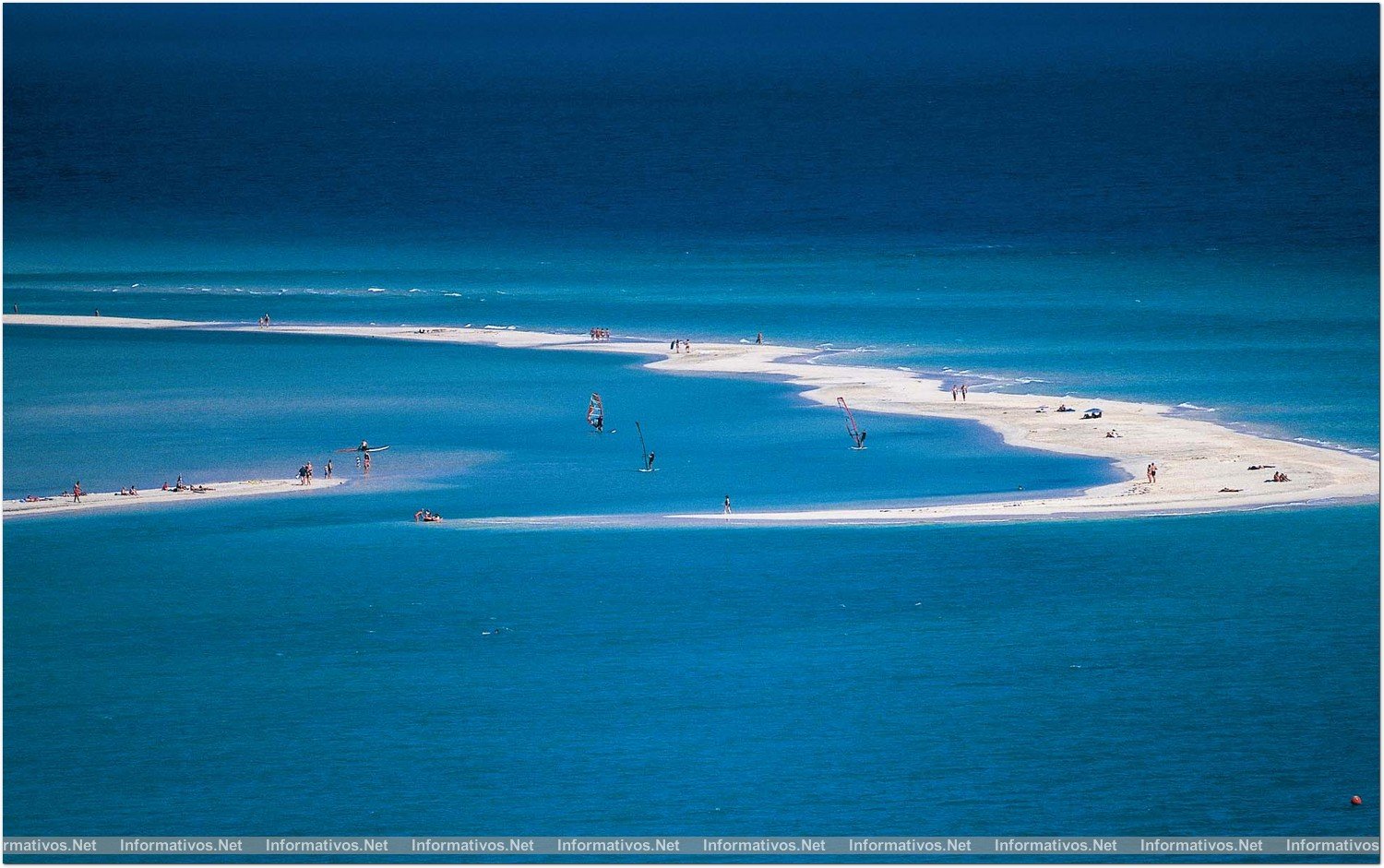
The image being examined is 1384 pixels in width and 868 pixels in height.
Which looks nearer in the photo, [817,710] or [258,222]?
[817,710]

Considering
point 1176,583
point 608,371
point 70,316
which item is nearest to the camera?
point 1176,583

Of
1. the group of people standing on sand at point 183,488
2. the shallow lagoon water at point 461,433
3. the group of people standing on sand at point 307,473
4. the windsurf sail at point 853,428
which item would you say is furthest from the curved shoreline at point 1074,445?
the group of people standing on sand at point 183,488

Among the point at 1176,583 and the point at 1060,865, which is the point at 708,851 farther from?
the point at 1176,583

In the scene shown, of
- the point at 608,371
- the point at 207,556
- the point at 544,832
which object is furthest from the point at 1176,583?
the point at 608,371

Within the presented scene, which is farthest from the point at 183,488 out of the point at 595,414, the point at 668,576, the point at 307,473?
the point at 668,576

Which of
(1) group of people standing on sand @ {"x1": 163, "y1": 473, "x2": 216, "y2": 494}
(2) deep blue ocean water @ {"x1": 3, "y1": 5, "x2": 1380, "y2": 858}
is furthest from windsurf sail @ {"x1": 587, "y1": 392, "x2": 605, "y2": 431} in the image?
(1) group of people standing on sand @ {"x1": 163, "y1": 473, "x2": 216, "y2": 494}

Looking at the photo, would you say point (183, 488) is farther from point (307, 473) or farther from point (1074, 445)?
point (1074, 445)

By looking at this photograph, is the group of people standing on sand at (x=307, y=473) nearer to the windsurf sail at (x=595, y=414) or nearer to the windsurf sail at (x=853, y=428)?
the windsurf sail at (x=595, y=414)
